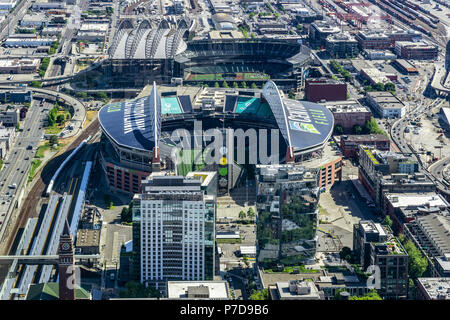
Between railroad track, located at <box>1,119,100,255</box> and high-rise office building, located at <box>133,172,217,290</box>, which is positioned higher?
high-rise office building, located at <box>133,172,217,290</box>

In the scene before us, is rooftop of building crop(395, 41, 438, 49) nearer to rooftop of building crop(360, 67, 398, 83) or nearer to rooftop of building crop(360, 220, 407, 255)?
rooftop of building crop(360, 67, 398, 83)

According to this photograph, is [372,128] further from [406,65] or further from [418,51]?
[418,51]

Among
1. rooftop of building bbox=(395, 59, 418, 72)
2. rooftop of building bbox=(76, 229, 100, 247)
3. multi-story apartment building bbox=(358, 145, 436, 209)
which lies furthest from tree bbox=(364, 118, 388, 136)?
rooftop of building bbox=(76, 229, 100, 247)

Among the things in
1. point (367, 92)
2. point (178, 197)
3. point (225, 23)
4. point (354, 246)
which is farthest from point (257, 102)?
point (225, 23)

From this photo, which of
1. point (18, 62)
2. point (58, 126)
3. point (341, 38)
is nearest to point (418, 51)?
point (341, 38)

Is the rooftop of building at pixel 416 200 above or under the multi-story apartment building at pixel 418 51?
above

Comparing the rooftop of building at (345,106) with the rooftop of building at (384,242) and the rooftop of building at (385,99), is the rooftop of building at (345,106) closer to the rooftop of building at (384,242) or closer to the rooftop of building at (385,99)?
the rooftop of building at (385,99)

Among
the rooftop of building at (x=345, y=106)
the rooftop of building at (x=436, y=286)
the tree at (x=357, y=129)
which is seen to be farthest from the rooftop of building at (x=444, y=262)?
the rooftop of building at (x=345, y=106)
